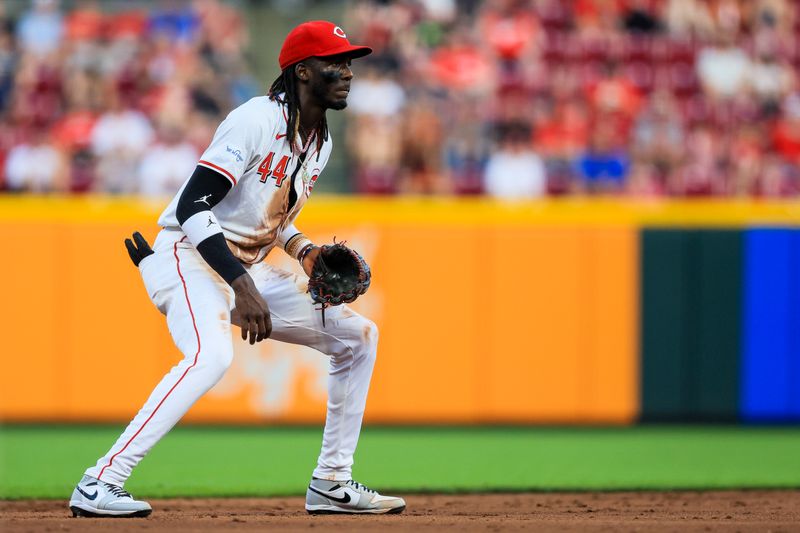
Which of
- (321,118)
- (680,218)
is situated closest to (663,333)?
(680,218)

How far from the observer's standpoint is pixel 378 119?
35.7ft

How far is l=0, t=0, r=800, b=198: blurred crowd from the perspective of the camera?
1028 cm

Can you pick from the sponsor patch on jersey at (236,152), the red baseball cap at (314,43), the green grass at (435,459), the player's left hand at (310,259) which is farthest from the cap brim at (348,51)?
the green grass at (435,459)

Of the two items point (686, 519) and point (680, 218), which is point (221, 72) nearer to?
point (680, 218)

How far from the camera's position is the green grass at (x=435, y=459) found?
6273 millimetres

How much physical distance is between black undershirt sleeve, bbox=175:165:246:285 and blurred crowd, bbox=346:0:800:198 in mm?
5571

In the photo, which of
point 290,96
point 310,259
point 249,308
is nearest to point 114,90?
point 310,259

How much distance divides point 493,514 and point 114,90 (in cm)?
739

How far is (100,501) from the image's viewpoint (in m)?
4.40

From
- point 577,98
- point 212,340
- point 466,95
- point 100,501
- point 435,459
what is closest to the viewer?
point 100,501

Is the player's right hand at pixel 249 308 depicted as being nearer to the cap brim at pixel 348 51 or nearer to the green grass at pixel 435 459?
the cap brim at pixel 348 51

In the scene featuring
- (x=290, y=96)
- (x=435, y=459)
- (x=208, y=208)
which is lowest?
(x=435, y=459)

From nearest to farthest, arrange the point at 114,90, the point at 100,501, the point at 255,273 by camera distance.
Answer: the point at 100,501 → the point at 255,273 → the point at 114,90

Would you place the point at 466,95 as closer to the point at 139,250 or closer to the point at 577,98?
the point at 577,98
